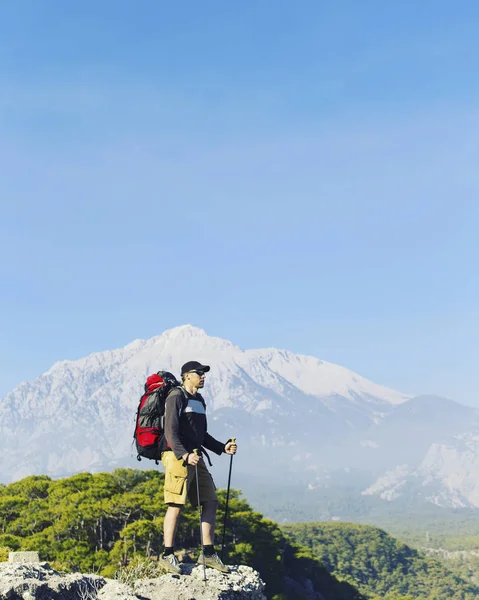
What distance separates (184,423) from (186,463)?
493 mm

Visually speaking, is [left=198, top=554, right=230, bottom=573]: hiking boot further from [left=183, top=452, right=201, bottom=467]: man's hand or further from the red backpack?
the red backpack

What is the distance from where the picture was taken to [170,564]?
7.75m

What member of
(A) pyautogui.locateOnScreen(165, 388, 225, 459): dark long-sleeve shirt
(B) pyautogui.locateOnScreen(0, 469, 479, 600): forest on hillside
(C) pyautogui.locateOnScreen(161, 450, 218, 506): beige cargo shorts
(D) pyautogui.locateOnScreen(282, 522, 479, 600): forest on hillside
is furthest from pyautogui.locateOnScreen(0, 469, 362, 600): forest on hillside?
(D) pyautogui.locateOnScreen(282, 522, 479, 600): forest on hillside

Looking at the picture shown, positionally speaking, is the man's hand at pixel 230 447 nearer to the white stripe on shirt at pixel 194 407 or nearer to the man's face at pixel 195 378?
the white stripe on shirt at pixel 194 407

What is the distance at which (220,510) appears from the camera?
44.6 meters

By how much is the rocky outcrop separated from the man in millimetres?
327

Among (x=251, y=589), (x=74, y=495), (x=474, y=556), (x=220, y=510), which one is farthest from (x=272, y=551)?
(x=474, y=556)

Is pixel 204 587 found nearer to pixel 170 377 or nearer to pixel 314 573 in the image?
pixel 170 377

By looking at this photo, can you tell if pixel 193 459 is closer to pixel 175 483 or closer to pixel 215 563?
pixel 175 483

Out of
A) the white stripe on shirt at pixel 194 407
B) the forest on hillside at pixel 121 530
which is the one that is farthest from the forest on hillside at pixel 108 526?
the white stripe on shirt at pixel 194 407

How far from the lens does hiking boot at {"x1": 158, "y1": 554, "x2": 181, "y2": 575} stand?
7695mm

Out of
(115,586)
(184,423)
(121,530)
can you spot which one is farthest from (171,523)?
(121,530)

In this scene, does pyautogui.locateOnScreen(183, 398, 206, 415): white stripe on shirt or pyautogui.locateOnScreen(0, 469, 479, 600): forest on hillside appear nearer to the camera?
pyautogui.locateOnScreen(183, 398, 206, 415): white stripe on shirt

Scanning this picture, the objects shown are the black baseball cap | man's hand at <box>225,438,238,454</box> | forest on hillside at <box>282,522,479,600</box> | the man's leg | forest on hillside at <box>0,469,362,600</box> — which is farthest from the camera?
forest on hillside at <box>282,522,479,600</box>
